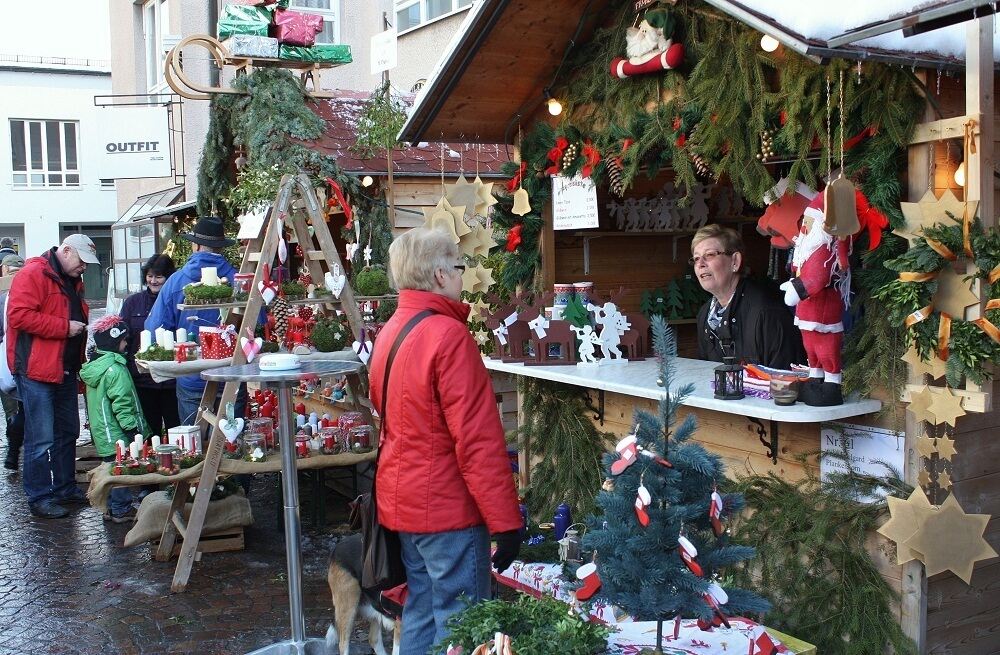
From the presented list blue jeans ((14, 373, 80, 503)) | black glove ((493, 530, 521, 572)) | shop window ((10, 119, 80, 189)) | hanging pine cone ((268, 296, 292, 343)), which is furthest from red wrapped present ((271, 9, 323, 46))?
shop window ((10, 119, 80, 189))

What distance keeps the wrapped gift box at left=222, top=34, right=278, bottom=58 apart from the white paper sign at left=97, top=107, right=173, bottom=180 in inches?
189

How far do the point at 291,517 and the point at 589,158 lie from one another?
2.39 meters

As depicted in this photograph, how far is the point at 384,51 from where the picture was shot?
7574 millimetres

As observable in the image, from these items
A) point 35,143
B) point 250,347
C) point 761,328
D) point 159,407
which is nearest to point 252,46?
point 159,407

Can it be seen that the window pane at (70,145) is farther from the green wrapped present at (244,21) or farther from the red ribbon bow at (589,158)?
the red ribbon bow at (589,158)

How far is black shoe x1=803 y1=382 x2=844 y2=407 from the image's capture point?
12.5 ft

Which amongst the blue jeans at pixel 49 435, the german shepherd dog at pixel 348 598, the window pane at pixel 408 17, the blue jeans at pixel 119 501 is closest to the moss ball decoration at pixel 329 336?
the german shepherd dog at pixel 348 598

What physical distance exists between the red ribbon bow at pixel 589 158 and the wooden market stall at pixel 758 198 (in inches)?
3.1

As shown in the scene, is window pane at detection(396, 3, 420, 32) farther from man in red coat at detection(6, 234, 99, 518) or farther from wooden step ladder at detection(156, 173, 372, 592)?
wooden step ladder at detection(156, 173, 372, 592)

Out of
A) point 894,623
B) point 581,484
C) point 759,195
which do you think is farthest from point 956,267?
point 581,484

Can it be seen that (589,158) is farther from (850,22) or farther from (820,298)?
(850,22)

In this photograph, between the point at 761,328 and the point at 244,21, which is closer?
the point at 761,328

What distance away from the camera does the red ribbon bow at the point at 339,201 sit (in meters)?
6.79

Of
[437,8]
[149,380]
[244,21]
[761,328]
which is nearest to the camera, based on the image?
[761,328]
